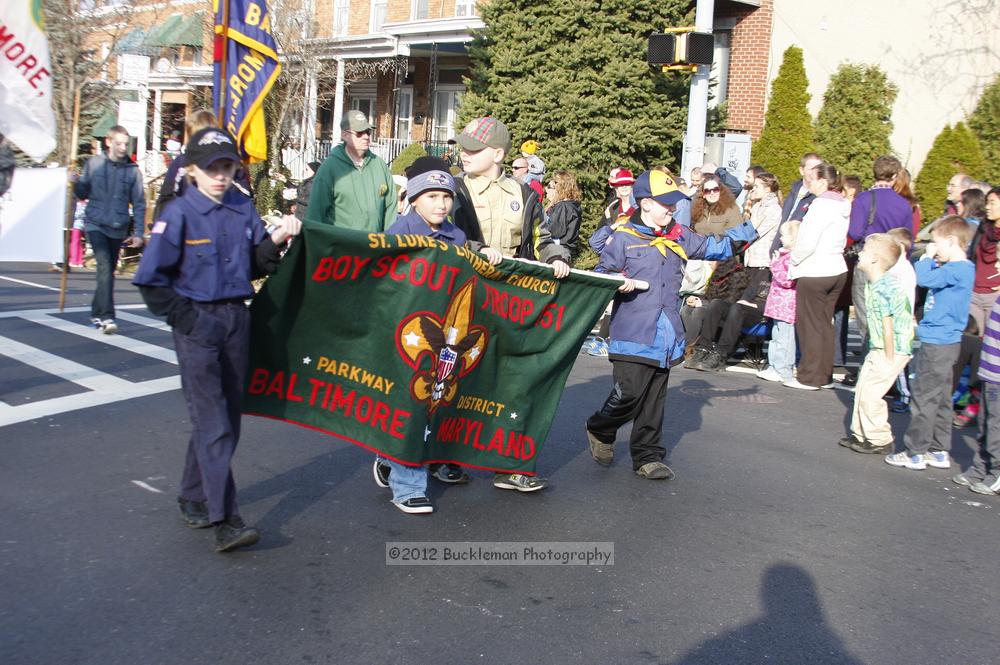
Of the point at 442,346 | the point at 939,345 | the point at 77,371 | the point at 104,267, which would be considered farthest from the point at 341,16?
the point at 442,346

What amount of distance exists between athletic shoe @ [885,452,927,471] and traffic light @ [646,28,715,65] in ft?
26.7

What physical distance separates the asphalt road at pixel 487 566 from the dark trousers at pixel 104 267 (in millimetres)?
2855

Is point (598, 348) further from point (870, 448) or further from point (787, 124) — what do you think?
point (787, 124)

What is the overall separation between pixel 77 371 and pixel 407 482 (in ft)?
15.4

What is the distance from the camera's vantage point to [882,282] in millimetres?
7836

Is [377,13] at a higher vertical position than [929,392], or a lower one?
higher

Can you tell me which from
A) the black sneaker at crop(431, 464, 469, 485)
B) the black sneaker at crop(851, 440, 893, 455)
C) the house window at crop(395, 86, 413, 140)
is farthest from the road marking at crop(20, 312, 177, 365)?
the house window at crop(395, 86, 413, 140)

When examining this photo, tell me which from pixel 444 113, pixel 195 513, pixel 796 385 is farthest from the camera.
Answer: pixel 444 113

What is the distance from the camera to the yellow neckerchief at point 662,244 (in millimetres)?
6508

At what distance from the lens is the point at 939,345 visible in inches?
301

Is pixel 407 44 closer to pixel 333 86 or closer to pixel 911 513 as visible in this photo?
pixel 333 86

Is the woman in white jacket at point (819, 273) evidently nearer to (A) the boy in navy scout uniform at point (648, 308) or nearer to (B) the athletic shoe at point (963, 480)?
(B) the athletic shoe at point (963, 480)

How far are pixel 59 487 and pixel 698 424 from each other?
4.97 meters

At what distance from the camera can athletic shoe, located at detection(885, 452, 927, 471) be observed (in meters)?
7.61
